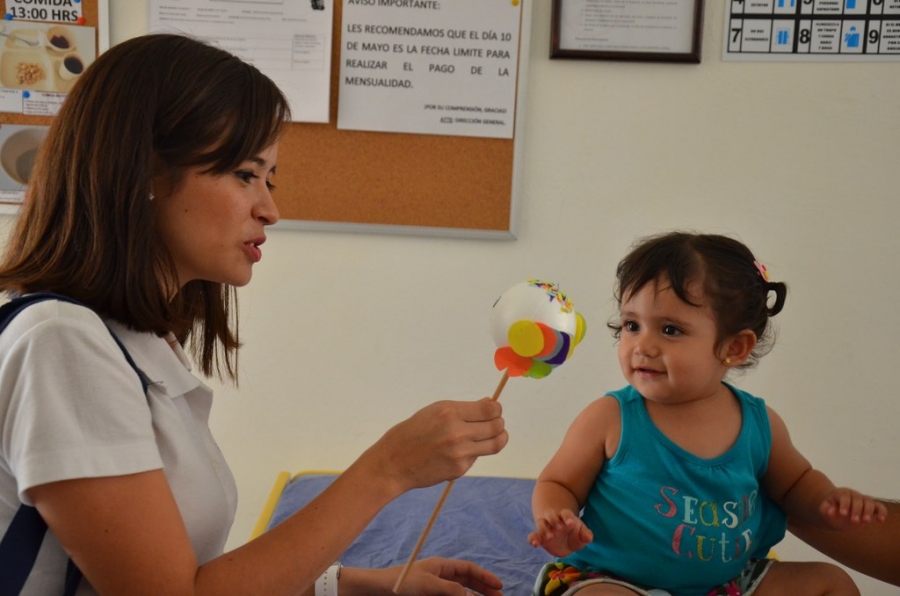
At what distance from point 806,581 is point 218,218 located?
3.66 feet

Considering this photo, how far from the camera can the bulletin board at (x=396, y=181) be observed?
7.24ft

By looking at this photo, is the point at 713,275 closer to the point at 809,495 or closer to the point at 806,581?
the point at 809,495

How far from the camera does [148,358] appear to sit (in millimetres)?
1047

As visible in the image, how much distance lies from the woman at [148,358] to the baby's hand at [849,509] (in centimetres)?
62

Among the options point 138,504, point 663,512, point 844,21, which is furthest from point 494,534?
point 844,21

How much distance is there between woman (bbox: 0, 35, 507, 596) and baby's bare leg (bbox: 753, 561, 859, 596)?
2.19ft

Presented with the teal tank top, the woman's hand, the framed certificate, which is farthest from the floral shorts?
the framed certificate

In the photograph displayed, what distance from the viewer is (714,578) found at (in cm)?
136

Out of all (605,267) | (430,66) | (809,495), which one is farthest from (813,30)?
(809,495)

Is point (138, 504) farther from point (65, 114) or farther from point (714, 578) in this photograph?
point (714, 578)

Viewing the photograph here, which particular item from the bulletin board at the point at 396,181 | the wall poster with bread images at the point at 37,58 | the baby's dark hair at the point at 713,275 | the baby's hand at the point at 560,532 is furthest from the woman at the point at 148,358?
the wall poster with bread images at the point at 37,58

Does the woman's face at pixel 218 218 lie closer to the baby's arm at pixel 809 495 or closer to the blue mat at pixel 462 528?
the blue mat at pixel 462 528

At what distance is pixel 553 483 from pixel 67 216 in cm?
89

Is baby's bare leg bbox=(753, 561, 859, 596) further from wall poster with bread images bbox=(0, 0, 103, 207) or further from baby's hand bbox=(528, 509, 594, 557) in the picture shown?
wall poster with bread images bbox=(0, 0, 103, 207)
